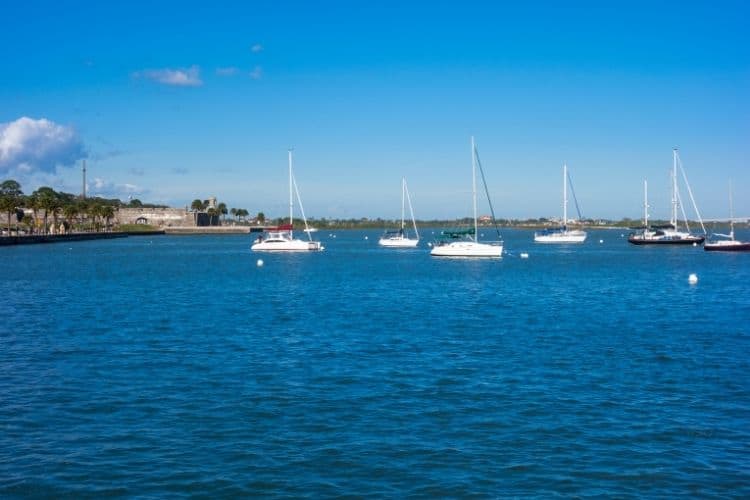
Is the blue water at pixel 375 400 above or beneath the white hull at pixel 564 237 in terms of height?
beneath

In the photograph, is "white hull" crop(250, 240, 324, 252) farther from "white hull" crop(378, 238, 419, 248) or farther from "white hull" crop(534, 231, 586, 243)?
"white hull" crop(534, 231, 586, 243)

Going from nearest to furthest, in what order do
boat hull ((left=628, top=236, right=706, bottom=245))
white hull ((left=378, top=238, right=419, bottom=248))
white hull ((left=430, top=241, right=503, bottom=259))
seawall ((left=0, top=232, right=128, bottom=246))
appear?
white hull ((left=430, top=241, right=503, bottom=259)) → boat hull ((left=628, top=236, right=706, bottom=245)) → seawall ((left=0, top=232, right=128, bottom=246)) → white hull ((left=378, top=238, right=419, bottom=248))

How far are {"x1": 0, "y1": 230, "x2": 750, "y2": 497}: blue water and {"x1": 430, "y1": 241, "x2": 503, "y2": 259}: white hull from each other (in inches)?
1938

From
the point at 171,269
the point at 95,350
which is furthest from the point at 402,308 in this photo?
the point at 171,269

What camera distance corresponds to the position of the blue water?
47.3 feet

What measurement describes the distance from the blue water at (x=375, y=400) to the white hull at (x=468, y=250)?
49.2 metres

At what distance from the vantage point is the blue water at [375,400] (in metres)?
14.4

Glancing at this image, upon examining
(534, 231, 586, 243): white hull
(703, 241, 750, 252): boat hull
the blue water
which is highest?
(534, 231, 586, 243): white hull

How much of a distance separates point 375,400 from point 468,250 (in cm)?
7560

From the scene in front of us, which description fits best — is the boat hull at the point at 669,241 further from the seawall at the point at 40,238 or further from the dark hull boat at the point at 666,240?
the seawall at the point at 40,238

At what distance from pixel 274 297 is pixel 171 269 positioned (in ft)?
113

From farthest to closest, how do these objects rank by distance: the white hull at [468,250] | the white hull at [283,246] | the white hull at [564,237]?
1. the white hull at [564,237]
2. the white hull at [283,246]
3. the white hull at [468,250]

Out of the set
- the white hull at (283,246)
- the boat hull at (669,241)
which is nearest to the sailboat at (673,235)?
the boat hull at (669,241)

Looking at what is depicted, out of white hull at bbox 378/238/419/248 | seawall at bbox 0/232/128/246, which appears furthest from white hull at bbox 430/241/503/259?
seawall at bbox 0/232/128/246
